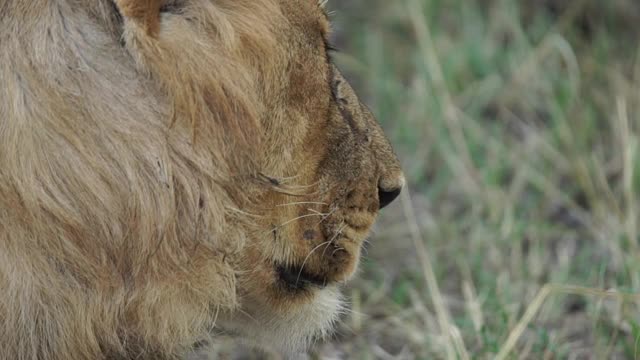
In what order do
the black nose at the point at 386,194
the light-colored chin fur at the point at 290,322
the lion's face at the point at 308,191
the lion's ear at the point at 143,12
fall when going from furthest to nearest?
the black nose at the point at 386,194 → the light-colored chin fur at the point at 290,322 → the lion's face at the point at 308,191 → the lion's ear at the point at 143,12

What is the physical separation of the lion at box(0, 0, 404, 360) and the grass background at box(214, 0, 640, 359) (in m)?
0.64

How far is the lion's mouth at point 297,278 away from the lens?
1.65 meters

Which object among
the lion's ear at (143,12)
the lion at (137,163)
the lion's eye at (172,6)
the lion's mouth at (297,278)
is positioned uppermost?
the lion's ear at (143,12)

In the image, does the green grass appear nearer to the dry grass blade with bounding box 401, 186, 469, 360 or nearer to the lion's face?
the dry grass blade with bounding box 401, 186, 469, 360

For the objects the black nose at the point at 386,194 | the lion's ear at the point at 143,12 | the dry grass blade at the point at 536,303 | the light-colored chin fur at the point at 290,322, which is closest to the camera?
the lion's ear at the point at 143,12

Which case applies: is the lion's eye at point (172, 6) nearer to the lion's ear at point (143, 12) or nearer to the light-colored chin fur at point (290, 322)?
the lion's ear at point (143, 12)

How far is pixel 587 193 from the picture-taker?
2793 mm

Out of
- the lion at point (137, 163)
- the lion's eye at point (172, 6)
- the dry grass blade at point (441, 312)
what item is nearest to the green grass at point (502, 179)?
the dry grass blade at point (441, 312)

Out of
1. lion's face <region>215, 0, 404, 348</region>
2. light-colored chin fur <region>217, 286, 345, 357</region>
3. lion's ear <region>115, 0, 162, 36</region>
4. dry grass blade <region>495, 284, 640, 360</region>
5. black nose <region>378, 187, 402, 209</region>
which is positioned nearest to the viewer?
lion's ear <region>115, 0, 162, 36</region>

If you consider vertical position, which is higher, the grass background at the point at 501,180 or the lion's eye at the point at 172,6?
the lion's eye at the point at 172,6

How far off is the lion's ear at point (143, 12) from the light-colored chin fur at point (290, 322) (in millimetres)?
430

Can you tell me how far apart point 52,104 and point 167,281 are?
24 centimetres

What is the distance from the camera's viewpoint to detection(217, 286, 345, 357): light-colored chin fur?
5.56 ft

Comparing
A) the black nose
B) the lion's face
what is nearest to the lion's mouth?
the lion's face
